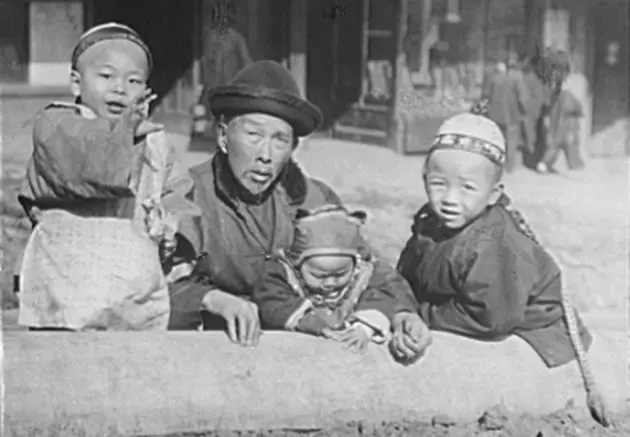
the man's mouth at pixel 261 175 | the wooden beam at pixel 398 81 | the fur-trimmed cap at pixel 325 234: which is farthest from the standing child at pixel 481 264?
the wooden beam at pixel 398 81

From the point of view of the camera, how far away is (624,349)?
370cm

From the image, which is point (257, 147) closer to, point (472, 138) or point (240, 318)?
point (240, 318)

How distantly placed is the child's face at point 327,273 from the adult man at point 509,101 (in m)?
3.82

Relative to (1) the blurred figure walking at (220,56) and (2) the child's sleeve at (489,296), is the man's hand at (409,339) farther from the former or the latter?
(1) the blurred figure walking at (220,56)

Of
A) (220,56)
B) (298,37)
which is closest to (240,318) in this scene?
(298,37)

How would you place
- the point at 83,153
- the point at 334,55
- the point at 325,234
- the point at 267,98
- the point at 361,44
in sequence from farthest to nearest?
the point at 361,44 → the point at 334,55 → the point at 267,98 → the point at 325,234 → the point at 83,153

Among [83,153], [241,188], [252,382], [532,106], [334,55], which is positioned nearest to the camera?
[83,153]

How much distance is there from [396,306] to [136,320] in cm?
76

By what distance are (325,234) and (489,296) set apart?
0.52 meters

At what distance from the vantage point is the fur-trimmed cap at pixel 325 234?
10.8 feet

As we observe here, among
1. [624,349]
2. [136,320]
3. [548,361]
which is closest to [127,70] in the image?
[136,320]

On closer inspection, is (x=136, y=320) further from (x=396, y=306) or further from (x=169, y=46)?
(x=169, y=46)

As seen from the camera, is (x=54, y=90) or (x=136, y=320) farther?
(x=54, y=90)

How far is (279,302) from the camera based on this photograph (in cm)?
332
